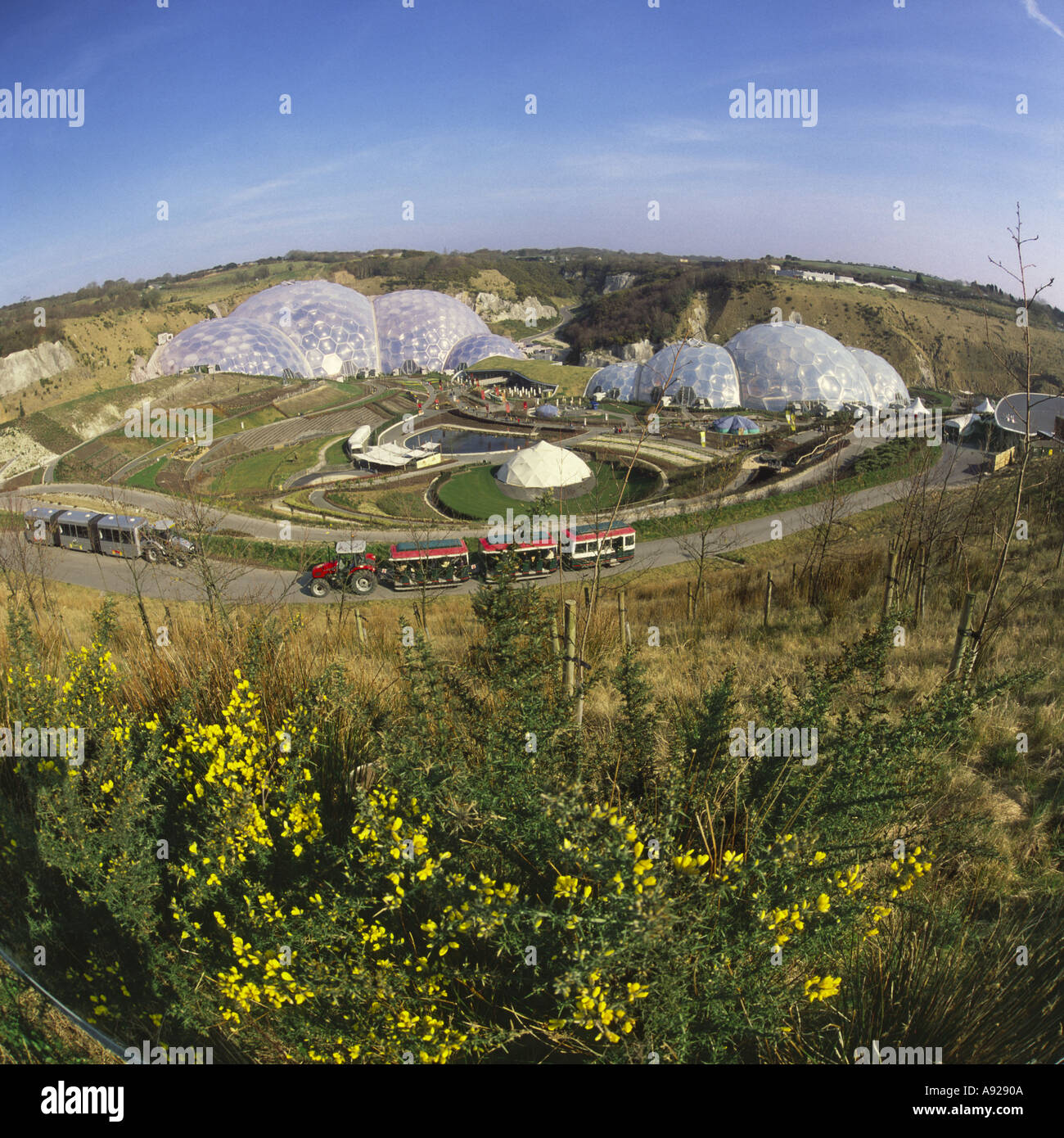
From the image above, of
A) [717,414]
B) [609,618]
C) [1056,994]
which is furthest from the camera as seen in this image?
[717,414]

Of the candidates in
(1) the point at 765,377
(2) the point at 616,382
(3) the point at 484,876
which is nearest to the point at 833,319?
(1) the point at 765,377

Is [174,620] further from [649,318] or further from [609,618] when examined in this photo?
[649,318]

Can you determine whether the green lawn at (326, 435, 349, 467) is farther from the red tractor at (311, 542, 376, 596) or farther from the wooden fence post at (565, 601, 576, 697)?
the wooden fence post at (565, 601, 576, 697)

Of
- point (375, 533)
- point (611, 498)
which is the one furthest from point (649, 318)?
point (375, 533)

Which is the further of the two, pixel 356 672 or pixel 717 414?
pixel 717 414

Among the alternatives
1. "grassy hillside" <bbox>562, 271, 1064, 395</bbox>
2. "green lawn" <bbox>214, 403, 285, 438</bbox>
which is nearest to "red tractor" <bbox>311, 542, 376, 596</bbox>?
"green lawn" <bbox>214, 403, 285, 438</bbox>

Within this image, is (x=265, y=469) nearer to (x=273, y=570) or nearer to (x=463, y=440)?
(x=463, y=440)

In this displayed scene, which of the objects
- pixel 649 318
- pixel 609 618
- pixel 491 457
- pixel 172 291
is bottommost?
pixel 609 618
